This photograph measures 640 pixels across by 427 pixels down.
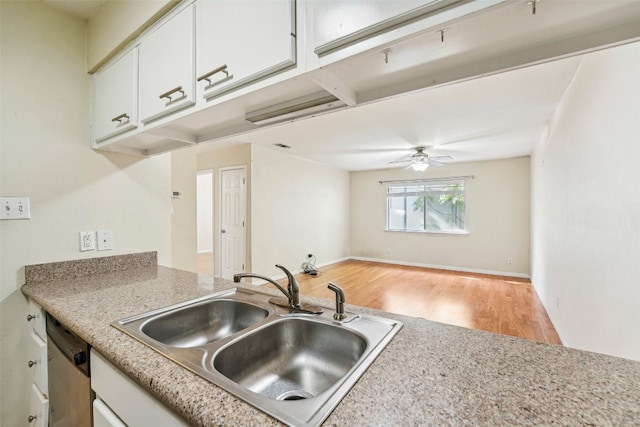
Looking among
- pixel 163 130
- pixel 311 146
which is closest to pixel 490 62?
pixel 163 130

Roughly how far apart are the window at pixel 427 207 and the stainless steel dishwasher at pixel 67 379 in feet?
20.4

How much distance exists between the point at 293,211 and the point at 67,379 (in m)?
4.36

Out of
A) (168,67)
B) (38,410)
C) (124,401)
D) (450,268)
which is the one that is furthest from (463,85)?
(450,268)

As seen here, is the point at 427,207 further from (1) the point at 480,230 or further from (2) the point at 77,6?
(2) the point at 77,6

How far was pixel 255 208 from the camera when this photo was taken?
4543mm

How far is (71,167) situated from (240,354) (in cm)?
160

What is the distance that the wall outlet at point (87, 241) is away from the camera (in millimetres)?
1625

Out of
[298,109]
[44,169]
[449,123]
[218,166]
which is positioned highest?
[449,123]

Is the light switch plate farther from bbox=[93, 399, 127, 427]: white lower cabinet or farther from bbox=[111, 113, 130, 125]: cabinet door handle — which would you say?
bbox=[93, 399, 127, 427]: white lower cabinet

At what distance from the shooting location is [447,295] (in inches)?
162

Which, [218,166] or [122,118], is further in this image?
[218,166]

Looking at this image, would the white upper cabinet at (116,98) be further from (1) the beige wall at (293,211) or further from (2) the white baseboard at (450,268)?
(2) the white baseboard at (450,268)

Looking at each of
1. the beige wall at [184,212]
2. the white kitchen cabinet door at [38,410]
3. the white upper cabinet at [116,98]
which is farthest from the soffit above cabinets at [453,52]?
the beige wall at [184,212]

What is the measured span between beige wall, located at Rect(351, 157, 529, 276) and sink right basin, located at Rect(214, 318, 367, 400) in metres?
5.74
